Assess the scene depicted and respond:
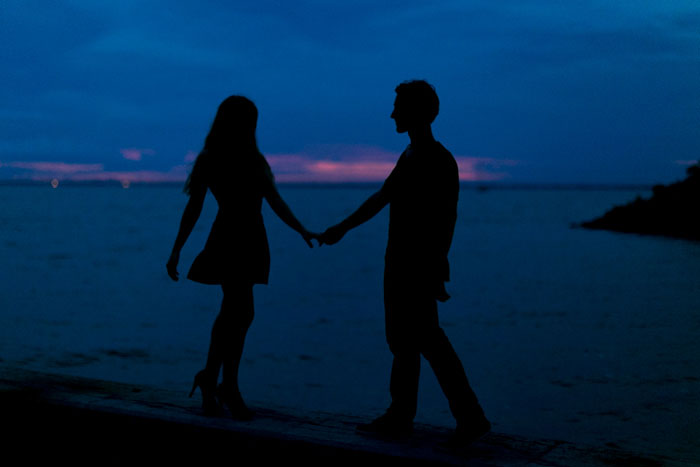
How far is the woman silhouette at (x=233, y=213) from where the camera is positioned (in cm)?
418

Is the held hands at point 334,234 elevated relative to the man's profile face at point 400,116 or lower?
lower

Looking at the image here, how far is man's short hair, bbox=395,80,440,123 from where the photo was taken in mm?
3836

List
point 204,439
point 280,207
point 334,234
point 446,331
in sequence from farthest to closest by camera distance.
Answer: point 446,331 < point 334,234 < point 280,207 < point 204,439

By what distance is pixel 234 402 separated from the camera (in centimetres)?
419

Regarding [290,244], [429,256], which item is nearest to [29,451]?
[429,256]

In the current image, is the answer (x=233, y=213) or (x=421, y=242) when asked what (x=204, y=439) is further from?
(x=421, y=242)

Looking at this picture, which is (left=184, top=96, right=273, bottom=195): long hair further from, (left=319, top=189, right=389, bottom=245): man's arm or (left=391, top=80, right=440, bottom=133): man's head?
(left=391, top=80, right=440, bottom=133): man's head

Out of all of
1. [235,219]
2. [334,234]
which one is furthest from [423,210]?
[235,219]

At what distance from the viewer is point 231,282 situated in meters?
4.20

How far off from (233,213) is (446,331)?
41.3ft

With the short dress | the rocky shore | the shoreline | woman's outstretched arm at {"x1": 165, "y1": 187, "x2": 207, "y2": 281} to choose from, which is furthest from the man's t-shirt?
the rocky shore

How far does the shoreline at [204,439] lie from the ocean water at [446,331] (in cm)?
281

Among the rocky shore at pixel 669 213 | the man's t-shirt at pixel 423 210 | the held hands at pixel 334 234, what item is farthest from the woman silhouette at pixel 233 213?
the rocky shore at pixel 669 213

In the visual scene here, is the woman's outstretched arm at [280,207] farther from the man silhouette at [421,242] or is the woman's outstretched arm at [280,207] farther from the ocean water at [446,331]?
the ocean water at [446,331]
